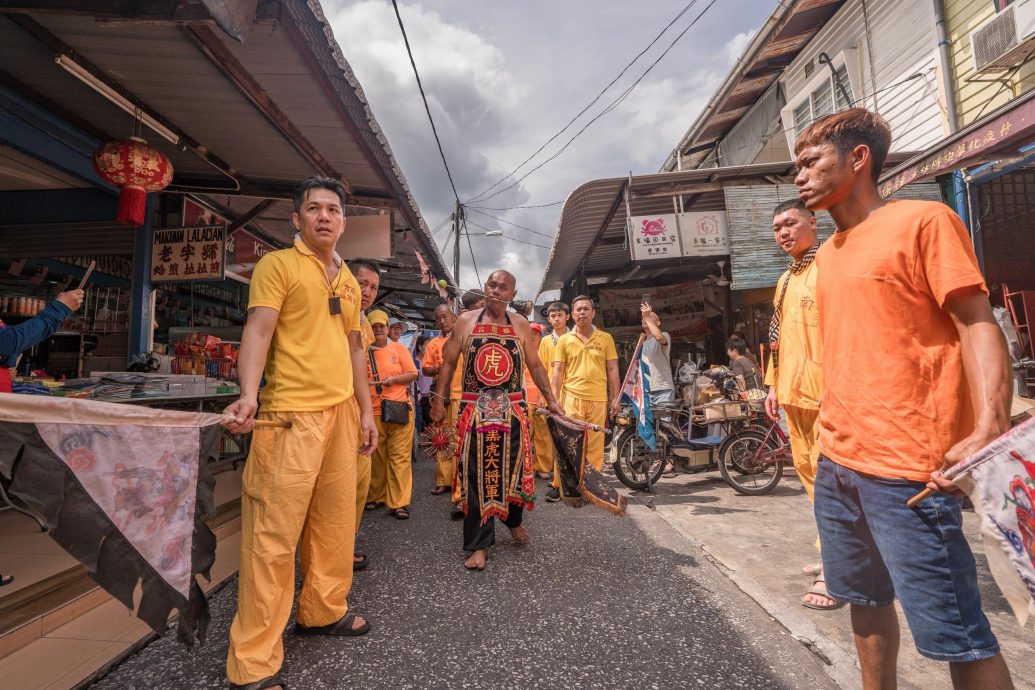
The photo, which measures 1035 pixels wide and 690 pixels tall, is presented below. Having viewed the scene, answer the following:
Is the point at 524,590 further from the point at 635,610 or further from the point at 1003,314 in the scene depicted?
the point at 1003,314

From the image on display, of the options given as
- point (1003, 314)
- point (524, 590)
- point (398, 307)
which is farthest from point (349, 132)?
point (398, 307)

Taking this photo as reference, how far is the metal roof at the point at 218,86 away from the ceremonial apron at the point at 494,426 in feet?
Result: 7.34

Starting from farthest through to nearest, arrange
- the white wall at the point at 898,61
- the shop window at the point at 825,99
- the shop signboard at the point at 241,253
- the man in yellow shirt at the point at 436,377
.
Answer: the shop window at the point at 825,99 → the white wall at the point at 898,61 → the shop signboard at the point at 241,253 → the man in yellow shirt at the point at 436,377

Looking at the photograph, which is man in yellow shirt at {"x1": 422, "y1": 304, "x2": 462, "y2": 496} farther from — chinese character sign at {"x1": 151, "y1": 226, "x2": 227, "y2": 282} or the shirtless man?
chinese character sign at {"x1": 151, "y1": 226, "x2": 227, "y2": 282}

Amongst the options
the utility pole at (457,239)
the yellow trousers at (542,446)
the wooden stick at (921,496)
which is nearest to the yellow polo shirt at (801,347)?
the wooden stick at (921,496)

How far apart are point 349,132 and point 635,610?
4.40m

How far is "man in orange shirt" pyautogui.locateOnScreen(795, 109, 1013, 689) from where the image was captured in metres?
1.33

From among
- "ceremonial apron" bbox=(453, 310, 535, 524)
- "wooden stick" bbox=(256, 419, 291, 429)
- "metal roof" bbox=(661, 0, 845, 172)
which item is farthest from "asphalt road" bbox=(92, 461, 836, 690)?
"metal roof" bbox=(661, 0, 845, 172)

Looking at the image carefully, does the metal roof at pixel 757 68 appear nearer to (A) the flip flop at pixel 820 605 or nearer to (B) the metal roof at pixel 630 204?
(B) the metal roof at pixel 630 204

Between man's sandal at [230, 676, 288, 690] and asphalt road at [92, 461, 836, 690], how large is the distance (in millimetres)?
84

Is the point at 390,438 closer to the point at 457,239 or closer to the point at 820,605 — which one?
the point at 820,605

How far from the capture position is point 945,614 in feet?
4.40

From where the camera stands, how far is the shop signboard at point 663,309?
12.0 m

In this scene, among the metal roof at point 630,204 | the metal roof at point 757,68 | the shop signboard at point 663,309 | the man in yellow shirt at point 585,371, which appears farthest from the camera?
the shop signboard at point 663,309
